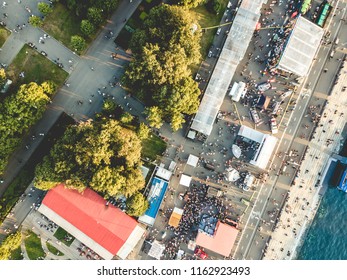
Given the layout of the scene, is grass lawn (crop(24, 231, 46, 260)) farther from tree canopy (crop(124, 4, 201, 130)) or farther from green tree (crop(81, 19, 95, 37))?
green tree (crop(81, 19, 95, 37))

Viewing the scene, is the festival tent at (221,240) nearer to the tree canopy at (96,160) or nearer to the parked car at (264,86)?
the tree canopy at (96,160)

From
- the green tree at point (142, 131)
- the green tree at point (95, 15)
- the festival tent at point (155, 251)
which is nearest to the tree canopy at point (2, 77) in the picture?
A: the green tree at point (95, 15)

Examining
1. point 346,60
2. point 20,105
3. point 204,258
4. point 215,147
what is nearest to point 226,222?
point 204,258

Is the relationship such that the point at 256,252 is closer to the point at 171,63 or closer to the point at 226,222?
the point at 226,222

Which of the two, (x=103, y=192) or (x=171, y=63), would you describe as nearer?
(x=171, y=63)

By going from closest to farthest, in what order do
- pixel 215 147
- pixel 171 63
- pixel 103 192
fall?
pixel 171 63
pixel 103 192
pixel 215 147

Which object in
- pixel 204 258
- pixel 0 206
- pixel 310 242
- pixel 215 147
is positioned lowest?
pixel 0 206

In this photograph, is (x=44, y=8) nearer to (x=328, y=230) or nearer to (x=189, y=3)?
(x=189, y=3)
